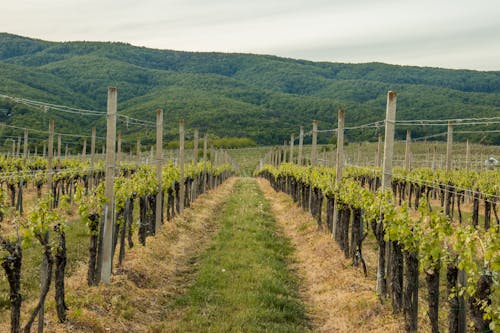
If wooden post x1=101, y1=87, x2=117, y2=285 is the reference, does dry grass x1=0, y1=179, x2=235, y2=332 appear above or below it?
below

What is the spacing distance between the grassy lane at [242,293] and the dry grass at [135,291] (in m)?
0.39

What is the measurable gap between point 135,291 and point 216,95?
12667cm

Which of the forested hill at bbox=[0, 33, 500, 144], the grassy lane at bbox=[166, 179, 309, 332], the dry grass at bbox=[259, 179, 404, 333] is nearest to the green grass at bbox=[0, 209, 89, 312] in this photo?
the grassy lane at bbox=[166, 179, 309, 332]

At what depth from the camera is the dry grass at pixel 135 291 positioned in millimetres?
7716

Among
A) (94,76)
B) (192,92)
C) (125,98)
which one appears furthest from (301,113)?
(94,76)

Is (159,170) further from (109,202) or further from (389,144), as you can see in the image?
(389,144)

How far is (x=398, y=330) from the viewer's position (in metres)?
7.66

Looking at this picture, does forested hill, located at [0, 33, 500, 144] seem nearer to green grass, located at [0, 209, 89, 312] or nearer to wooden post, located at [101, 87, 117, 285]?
green grass, located at [0, 209, 89, 312]

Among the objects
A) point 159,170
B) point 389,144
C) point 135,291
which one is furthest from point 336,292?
point 159,170

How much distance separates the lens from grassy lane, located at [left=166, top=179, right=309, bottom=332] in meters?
8.11

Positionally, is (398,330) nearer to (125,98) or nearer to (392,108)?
(392,108)

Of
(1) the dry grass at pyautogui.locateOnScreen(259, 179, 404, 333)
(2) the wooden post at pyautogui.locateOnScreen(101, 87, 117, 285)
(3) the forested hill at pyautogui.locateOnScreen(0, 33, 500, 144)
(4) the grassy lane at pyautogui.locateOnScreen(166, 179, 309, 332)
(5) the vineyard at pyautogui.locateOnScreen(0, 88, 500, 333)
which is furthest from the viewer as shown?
(3) the forested hill at pyautogui.locateOnScreen(0, 33, 500, 144)

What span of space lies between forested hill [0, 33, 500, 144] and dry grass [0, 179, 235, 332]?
48.3 m

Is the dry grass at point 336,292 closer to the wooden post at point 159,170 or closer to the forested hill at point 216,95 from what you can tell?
the wooden post at point 159,170
